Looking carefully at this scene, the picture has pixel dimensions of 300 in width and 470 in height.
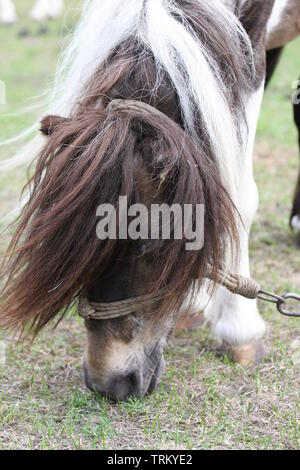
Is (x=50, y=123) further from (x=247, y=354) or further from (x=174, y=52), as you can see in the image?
(x=247, y=354)

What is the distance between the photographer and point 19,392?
6.38 feet

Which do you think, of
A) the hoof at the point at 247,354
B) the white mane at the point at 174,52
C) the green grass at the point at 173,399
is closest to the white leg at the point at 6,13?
the green grass at the point at 173,399

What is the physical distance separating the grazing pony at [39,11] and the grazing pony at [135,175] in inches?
283

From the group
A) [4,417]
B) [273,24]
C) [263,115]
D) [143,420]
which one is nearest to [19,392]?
[4,417]

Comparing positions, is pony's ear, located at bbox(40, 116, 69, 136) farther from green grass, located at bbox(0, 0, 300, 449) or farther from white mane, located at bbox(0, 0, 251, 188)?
green grass, located at bbox(0, 0, 300, 449)

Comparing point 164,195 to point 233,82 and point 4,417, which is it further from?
point 4,417

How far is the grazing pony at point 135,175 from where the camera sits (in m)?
1.54

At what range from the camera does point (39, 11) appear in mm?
8852

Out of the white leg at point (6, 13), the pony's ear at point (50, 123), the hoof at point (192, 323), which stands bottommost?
the hoof at point (192, 323)

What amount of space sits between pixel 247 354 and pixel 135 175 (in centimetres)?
82

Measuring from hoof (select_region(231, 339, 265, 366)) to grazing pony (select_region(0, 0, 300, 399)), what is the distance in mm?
352

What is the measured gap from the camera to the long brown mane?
1534 mm

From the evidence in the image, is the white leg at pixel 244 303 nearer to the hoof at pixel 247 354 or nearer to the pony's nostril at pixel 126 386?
the hoof at pixel 247 354

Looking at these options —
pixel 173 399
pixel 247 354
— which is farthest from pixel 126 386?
pixel 247 354
